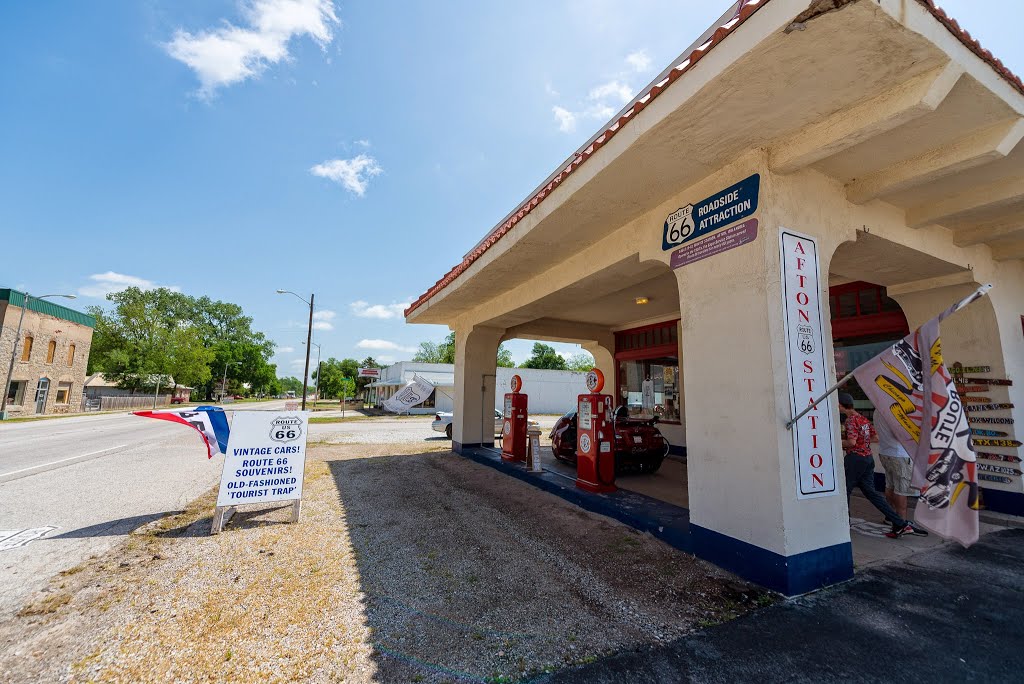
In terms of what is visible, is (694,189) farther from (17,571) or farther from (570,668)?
(17,571)

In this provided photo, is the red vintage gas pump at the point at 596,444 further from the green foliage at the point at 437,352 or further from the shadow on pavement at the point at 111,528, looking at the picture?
the green foliage at the point at 437,352

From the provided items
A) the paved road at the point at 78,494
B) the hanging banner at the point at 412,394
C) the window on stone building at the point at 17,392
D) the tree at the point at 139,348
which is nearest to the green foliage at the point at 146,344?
the tree at the point at 139,348

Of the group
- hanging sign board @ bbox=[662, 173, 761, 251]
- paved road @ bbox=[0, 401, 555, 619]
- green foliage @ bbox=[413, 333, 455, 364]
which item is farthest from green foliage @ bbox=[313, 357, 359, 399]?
hanging sign board @ bbox=[662, 173, 761, 251]

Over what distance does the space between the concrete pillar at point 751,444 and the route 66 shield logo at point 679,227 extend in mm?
394

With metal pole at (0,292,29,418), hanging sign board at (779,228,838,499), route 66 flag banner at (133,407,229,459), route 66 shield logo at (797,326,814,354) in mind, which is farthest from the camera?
metal pole at (0,292,29,418)

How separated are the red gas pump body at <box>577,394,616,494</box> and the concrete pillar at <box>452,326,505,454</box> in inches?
156

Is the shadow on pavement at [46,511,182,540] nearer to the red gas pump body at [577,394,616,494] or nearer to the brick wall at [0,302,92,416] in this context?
the red gas pump body at [577,394,616,494]

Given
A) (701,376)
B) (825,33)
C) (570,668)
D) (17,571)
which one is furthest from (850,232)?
(17,571)

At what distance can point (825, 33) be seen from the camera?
2381 millimetres

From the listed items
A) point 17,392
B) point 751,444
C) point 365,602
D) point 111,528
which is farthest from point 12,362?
point 751,444

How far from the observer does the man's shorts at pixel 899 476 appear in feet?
14.3

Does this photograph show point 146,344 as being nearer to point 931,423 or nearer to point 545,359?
point 545,359

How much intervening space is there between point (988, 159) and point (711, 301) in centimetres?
230

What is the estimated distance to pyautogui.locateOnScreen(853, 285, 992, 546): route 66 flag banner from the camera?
2512 mm
